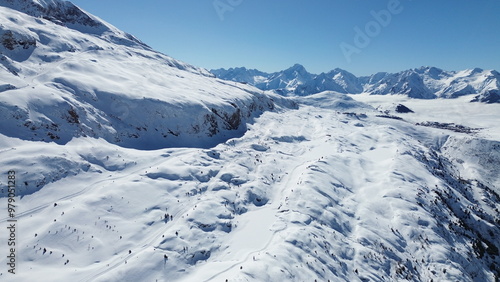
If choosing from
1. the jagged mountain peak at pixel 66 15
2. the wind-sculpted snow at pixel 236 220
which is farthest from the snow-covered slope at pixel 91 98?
the wind-sculpted snow at pixel 236 220

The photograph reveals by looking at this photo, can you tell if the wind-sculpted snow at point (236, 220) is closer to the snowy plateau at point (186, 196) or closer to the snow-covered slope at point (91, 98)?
the snowy plateau at point (186, 196)

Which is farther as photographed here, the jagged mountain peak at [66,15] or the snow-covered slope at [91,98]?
the jagged mountain peak at [66,15]

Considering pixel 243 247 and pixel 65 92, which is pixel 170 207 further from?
pixel 65 92

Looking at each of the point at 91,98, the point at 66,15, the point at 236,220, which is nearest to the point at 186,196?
the point at 236,220

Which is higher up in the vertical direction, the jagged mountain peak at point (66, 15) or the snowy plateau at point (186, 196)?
the jagged mountain peak at point (66, 15)

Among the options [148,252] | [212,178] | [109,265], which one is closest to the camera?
[109,265]

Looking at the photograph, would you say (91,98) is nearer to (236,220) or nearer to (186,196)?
(186,196)

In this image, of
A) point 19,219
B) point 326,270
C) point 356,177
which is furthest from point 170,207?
point 356,177

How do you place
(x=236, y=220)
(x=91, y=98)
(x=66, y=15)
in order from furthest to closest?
1. (x=66, y=15)
2. (x=91, y=98)
3. (x=236, y=220)
